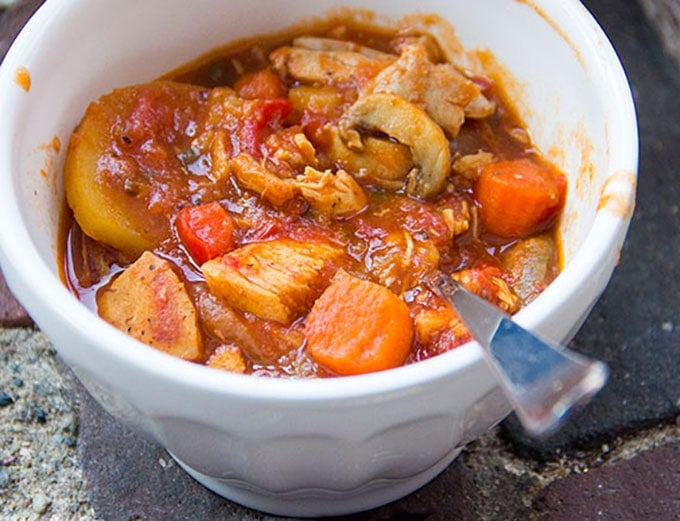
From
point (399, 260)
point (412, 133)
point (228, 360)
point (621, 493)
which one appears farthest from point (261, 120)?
point (621, 493)

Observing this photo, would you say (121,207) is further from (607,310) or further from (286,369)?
(607,310)

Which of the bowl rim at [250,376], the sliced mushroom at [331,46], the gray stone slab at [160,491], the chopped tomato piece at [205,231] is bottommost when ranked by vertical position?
the gray stone slab at [160,491]

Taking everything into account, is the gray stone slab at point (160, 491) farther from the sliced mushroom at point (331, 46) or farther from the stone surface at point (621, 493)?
the sliced mushroom at point (331, 46)

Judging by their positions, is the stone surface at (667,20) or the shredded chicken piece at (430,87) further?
the stone surface at (667,20)

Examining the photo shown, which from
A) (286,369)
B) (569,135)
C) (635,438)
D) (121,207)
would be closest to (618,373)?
(635,438)

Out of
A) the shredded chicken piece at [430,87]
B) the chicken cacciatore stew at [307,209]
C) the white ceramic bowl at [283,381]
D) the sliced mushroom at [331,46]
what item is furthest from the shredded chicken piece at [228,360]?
the sliced mushroom at [331,46]

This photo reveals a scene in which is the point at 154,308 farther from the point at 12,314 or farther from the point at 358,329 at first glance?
the point at 12,314
